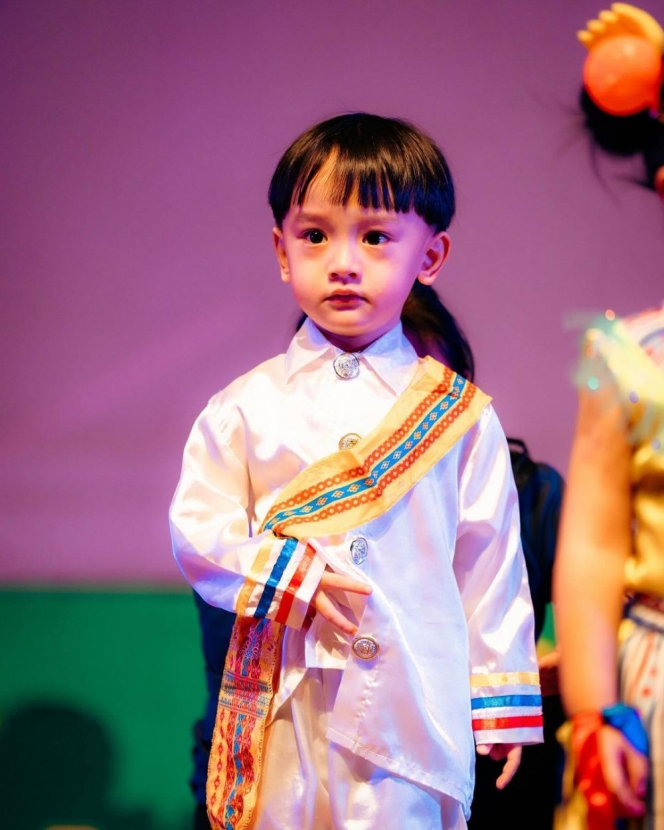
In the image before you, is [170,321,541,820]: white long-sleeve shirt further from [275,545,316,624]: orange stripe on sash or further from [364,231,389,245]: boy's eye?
[364,231,389,245]: boy's eye

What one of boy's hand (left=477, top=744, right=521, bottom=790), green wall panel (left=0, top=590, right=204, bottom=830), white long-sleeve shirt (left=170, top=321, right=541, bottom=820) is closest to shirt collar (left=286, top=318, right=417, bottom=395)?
white long-sleeve shirt (left=170, top=321, right=541, bottom=820)

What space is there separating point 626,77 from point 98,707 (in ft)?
4.69

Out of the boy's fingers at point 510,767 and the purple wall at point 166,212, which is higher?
the purple wall at point 166,212

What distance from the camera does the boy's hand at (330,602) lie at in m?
1.23

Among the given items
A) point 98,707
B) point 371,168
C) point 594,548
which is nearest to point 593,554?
point 594,548

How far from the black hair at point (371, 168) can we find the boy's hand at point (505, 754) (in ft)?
2.22

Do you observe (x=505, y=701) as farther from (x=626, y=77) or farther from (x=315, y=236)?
(x=626, y=77)

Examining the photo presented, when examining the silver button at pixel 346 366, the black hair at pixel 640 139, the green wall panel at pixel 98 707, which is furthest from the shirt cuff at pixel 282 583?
the green wall panel at pixel 98 707

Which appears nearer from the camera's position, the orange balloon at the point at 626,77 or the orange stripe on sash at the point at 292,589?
the orange balloon at the point at 626,77

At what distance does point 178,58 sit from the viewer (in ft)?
6.41

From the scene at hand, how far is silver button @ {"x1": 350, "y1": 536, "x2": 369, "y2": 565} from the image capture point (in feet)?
4.20

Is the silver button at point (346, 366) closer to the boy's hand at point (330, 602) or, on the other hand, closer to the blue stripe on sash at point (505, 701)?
the boy's hand at point (330, 602)

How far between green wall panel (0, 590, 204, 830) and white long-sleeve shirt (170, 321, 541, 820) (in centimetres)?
68

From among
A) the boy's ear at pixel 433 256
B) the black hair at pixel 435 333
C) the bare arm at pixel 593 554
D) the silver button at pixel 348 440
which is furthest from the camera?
the black hair at pixel 435 333
